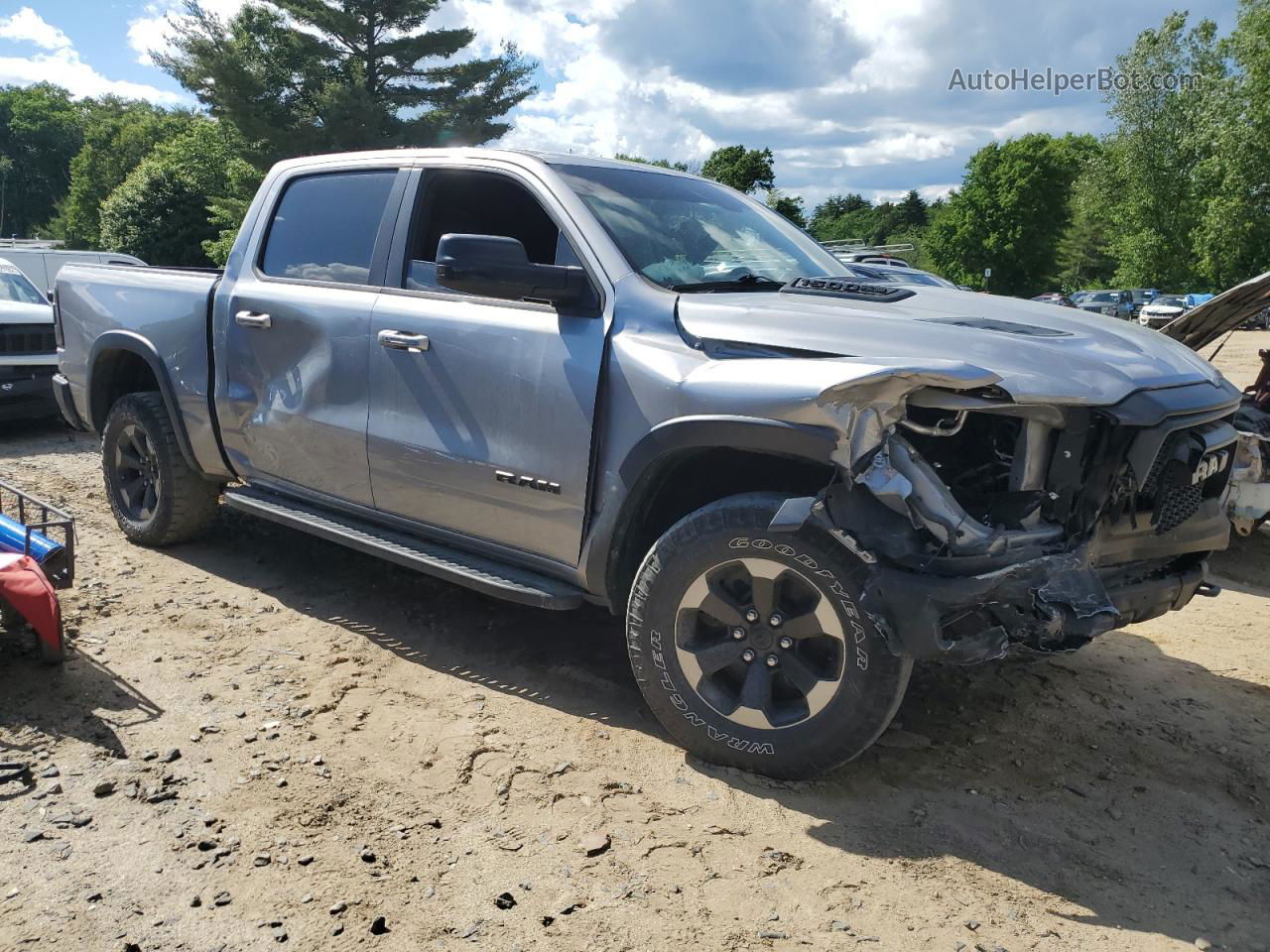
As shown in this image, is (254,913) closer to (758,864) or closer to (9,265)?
(758,864)

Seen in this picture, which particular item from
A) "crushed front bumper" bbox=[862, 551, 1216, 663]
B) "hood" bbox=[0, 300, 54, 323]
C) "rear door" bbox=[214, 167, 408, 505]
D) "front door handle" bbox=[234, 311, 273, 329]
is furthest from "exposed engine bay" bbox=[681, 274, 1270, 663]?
"hood" bbox=[0, 300, 54, 323]

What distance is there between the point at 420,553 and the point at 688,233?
63.9 inches

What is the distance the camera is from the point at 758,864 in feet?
8.96

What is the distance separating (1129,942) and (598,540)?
6.17 feet

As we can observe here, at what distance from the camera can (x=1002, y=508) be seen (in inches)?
117

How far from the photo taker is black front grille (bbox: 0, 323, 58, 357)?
8.84 m

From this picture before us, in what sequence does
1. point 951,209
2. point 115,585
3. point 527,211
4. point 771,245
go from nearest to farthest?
point 527,211, point 771,245, point 115,585, point 951,209

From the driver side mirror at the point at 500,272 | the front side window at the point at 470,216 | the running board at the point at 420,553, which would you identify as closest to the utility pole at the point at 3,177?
the running board at the point at 420,553

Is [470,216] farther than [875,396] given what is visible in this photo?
Yes

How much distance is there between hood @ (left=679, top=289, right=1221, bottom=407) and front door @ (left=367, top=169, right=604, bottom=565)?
20.6 inches

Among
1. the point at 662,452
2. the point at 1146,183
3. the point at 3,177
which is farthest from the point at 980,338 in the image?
the point at 3,177

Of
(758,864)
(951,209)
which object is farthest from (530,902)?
(951,209)

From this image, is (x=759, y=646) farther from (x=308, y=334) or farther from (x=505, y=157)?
(x=308, y=334)

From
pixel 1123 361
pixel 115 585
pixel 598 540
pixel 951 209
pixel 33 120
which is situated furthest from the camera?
pixel 33 120
